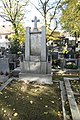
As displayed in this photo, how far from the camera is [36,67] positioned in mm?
9594

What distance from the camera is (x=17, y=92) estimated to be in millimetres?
7062

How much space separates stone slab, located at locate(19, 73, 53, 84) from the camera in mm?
8884

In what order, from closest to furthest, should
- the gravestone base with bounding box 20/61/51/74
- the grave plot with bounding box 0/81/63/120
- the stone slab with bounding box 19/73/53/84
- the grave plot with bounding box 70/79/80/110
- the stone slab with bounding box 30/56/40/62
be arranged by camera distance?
1. the grave plot with bounding box 0/81/63/120
2. the grave plot with bounding box 70/79/80/110
3. the stone slab with bounding box 19/73/53/84
4. the gravestone base with bounding box 20/61/51/74
5. the stone slab with bounding box 30/56/40/62

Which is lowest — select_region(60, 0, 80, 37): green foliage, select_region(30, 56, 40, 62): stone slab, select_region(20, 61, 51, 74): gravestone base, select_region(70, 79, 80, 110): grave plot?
select_region(70, 79, 80, 110): grave plot

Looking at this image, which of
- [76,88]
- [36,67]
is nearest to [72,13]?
[36,67]

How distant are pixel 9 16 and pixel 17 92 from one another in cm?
1300

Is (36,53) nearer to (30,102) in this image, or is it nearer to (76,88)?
(76,88)

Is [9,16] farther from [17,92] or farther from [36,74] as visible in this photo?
[17,92]

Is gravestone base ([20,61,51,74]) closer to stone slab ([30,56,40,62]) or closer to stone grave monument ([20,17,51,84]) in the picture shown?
stone grave monument ([20,17,51,84])

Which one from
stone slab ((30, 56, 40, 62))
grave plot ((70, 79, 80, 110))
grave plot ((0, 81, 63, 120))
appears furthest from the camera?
stone slab ((30, 56, 40, 62))

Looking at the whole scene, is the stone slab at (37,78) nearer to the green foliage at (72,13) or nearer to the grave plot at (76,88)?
the grave plot at (76,88)

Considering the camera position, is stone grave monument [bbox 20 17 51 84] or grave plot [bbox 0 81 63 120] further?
stone grave monument [bbox 20 17 51 84]

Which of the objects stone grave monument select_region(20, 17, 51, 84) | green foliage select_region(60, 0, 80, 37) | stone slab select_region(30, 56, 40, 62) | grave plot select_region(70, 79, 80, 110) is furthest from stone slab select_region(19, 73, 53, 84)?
green foliage select_region(60, 0, 80, 37)

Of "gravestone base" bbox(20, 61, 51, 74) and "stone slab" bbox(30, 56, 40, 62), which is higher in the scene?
"stone slab" bbox(30, 56, 40, 62)
